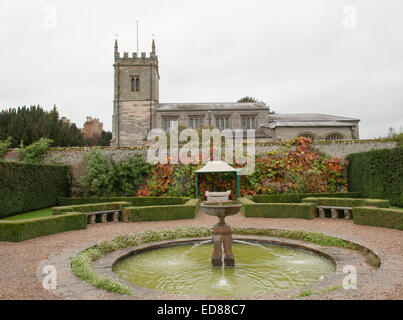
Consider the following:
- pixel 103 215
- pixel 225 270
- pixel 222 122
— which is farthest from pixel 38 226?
pixel 222 122

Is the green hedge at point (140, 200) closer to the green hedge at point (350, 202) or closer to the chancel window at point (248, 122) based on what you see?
the green hedge at point (350, 202)

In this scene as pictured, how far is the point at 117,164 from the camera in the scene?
1798 cm

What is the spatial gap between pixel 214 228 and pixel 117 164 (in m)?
12.7

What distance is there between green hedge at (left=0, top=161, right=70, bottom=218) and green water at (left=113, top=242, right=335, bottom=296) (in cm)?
825

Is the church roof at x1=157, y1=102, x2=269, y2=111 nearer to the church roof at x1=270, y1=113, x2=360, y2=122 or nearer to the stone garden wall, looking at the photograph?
the church roof at x1=270, y1=113, x2=360, y2=122

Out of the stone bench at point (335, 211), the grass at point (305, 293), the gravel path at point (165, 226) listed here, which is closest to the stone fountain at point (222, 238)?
the grass at point (305, 293)

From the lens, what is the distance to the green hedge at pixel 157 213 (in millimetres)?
11539

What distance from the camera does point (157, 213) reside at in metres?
11.6

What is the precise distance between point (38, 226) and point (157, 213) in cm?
416

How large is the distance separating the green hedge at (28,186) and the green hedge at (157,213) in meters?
4.96

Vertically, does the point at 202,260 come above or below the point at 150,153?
below

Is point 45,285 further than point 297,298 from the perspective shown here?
Yes
